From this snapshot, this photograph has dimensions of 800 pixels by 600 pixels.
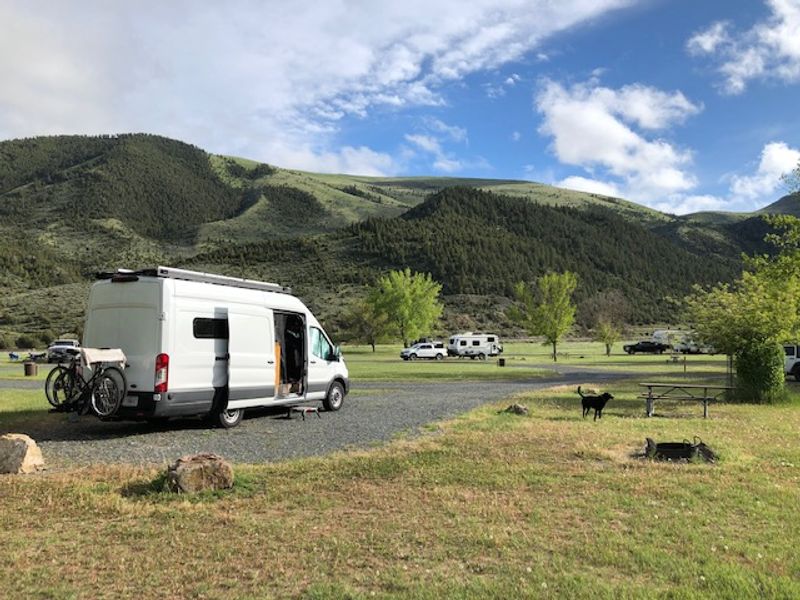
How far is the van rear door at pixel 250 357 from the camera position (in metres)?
11.9

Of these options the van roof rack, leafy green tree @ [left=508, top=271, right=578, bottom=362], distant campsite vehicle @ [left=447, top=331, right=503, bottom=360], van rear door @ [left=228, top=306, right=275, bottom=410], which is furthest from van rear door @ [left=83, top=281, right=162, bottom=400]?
distant campsite vehicle @ [left=447, top=331, right=503, bottom=360]

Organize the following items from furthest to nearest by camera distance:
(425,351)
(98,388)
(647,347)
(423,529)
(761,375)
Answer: (647,347), (425,351), (761,375), (98,388), (423,529)

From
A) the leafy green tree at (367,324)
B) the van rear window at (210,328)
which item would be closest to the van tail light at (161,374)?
the van rear window at (210,328)

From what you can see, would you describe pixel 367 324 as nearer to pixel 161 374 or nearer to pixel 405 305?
pixel 405 305

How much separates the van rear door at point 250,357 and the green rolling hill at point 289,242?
6763 cm

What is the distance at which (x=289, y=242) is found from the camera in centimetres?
13550

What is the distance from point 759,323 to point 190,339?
15.2 meters

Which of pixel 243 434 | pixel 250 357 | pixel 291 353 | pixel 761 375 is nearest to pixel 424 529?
pixel 243 434

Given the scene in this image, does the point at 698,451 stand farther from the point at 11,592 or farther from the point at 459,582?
the point at 11,592

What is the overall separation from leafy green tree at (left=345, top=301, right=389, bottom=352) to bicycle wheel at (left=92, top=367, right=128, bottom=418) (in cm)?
5593

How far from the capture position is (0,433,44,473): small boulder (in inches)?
311

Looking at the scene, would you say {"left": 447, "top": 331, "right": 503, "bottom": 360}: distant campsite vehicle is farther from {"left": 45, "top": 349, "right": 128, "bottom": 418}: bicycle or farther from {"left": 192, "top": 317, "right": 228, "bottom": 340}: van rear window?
{"left": 45, "top": 349, "right": 128, "bottom": 418}: bicycle

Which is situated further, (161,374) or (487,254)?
(487,254)

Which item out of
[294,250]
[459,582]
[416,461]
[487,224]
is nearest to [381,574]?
[459,582]
